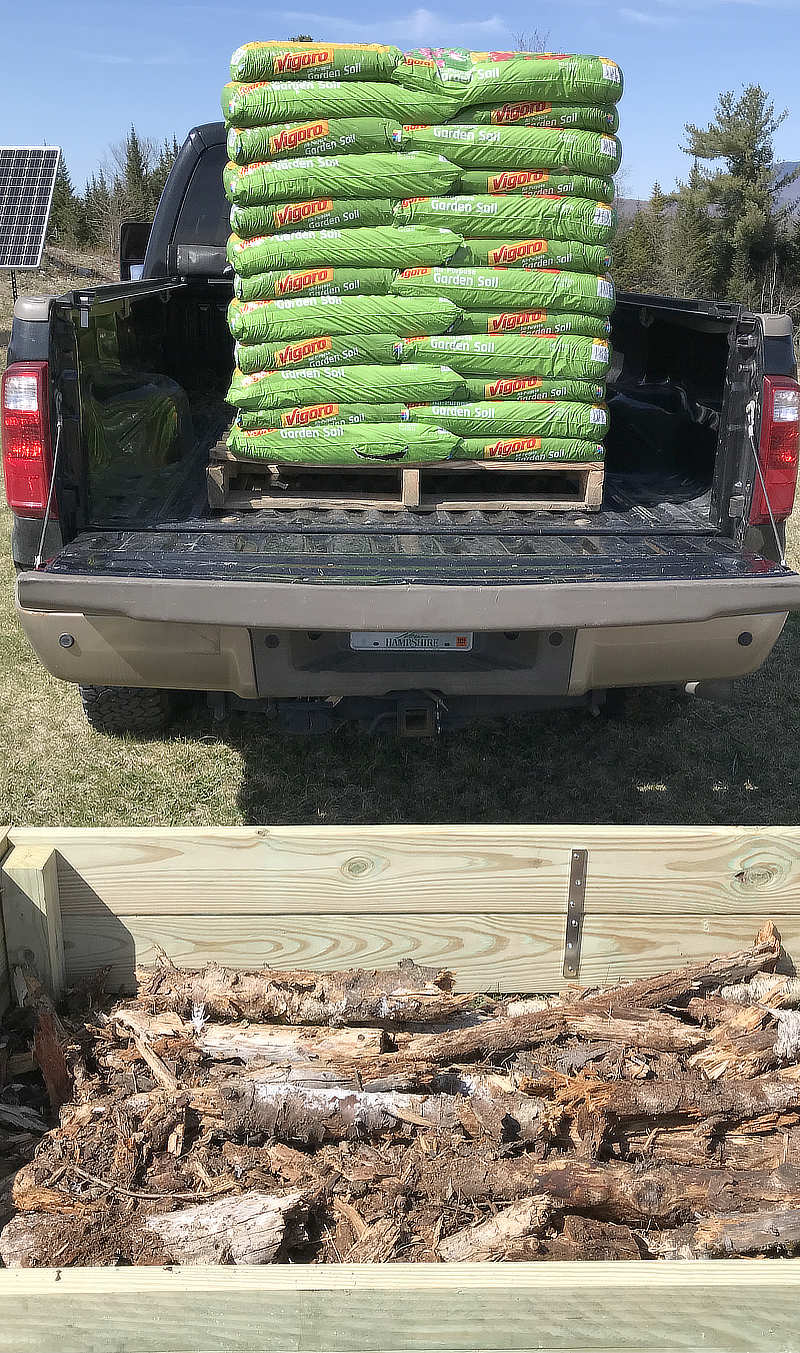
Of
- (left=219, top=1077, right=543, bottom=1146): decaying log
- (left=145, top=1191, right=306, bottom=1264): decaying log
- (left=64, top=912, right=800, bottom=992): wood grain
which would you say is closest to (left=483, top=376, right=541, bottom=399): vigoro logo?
(left=64, top=912, right=800, bottom=992): wood grain

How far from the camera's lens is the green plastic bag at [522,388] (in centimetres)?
381

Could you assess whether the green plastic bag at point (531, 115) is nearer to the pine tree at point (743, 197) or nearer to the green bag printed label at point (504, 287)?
the green bag printed label at point (504, 287)

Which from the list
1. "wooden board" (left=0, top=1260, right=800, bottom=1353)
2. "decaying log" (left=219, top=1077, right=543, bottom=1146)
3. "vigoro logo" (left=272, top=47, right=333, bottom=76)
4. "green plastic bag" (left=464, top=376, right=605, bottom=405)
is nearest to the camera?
"wooden board" (left=0, top=1260, right=800, bottom=1353)

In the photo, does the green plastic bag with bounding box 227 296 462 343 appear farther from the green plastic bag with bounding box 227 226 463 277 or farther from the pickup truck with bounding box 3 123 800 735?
the pickup truck with bounding box 3 123 800 735

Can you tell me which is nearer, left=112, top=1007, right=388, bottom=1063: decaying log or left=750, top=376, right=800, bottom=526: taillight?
left=112, top=1007, right=388, bottom=1063: decaying log

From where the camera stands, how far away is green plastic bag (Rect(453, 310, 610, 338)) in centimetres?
378

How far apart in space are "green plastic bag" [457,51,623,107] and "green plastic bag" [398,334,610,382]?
0.76 meters

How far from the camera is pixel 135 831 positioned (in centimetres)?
241

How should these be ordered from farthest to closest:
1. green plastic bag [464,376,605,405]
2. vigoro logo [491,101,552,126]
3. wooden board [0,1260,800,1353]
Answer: green plastic bag [464,376,605,405] → vigoro logo [491,101,552,126] → wooden board [0,1260,800,1353]

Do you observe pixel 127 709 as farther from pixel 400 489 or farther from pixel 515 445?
pixel 515 445

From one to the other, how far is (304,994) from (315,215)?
2.61 metres

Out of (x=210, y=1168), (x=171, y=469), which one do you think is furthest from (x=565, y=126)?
(x=210, y=1168)

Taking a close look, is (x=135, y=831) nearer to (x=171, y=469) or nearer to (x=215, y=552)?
(x=215, y=552)

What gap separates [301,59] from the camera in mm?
3496
